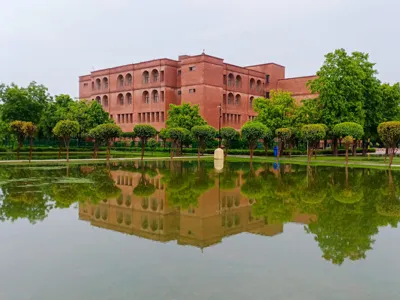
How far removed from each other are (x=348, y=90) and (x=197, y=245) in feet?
108

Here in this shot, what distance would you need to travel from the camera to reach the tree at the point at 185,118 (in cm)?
4306

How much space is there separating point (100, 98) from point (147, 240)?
58.6 metres

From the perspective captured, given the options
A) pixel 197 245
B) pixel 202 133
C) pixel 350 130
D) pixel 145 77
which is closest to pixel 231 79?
pixel 145 77

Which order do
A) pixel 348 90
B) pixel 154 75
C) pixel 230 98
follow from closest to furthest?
pixel 348 90, pixel 154 75, pixel 230 98

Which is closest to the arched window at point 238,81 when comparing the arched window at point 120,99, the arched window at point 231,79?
the arched window at point 231,79

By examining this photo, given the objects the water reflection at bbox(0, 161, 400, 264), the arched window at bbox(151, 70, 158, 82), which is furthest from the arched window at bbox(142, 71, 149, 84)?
the water reflection at bbox(0, 161, 400, 264)

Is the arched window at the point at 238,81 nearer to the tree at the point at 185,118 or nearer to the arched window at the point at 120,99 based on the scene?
the tree at the point at 185,118

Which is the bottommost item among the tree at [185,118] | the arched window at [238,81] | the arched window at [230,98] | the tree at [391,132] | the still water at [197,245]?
the still water at [197,245]

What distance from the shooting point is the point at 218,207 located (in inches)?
422

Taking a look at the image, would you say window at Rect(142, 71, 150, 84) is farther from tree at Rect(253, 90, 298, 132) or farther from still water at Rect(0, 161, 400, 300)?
still water at Rect(0, 161, 400, 300)

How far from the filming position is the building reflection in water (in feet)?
26.1

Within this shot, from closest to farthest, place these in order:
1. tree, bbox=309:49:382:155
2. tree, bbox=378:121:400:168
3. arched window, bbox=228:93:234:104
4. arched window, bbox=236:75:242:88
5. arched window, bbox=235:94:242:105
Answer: tree, bbox=378:121:400:168
tree, bbox=309:49:382:155
arched window, bbox=228:93:234:104
arched window, bbox=235:94:242:105
arched window, bbox=236:75:242:88

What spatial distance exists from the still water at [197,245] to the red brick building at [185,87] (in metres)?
39.8

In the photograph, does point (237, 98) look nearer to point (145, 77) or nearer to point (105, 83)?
point (145, 77)
